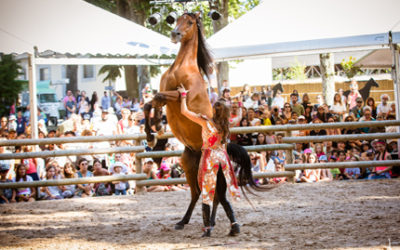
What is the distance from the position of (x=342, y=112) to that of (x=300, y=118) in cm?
133

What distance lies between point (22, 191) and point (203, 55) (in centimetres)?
439

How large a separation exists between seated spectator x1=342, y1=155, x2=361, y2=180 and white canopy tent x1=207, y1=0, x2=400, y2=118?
4.66 ft

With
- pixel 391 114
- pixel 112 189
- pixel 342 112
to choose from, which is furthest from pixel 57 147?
pixel 391 114

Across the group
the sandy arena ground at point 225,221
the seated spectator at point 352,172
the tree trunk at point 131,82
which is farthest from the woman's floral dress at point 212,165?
the tree trunk at point 131,82

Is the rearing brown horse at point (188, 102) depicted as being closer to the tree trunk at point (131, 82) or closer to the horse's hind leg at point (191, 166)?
the horse's hind leg at point (191, 166)

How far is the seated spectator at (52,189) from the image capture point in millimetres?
7793

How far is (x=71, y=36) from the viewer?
923cm

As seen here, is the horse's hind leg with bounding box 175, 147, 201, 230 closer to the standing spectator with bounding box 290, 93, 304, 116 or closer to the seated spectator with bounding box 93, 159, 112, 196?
the seated spectator with bounding box 93, 159, 112, 196

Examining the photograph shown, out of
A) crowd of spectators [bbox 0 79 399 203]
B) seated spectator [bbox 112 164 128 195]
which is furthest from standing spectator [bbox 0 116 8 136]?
seated spectator [bbox 112 164 128 195]

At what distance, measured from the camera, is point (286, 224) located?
496cm

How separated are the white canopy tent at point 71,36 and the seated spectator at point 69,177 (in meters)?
0.91

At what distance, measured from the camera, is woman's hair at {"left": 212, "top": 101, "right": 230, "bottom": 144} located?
4539mm

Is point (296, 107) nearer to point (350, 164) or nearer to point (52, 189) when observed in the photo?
point (350, 164)

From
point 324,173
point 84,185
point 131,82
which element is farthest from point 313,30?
point 131,82
